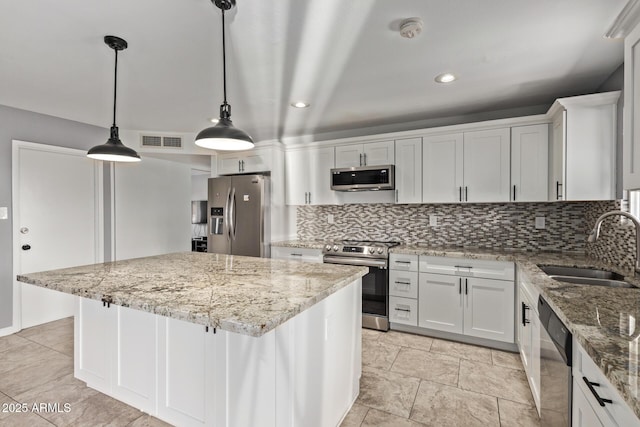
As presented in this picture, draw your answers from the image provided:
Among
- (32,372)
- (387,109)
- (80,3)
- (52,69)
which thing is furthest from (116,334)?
(387,109)

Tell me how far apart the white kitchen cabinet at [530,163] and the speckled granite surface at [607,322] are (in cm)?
99

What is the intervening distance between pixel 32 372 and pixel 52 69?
2.46 meters

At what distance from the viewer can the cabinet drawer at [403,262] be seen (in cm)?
333

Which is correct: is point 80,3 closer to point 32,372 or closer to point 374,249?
point 32,372

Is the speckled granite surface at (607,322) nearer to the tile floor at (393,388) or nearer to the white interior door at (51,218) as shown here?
the tile floor at (393,388)

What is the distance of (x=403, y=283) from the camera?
3.39 meters

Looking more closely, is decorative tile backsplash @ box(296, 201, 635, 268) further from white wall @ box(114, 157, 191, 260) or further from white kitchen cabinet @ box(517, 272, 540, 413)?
white wall @ box(114, 157, 191, 260)

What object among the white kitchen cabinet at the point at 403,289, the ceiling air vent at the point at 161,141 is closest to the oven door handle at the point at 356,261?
the white kitchen cabinet at the point at 403,289

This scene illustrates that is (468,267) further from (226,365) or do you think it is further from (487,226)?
(226,365)

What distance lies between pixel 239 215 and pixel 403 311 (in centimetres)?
241

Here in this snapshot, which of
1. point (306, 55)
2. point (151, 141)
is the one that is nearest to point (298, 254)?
point (306, 55)

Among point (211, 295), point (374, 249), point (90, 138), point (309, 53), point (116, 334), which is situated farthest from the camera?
point (90, 138)

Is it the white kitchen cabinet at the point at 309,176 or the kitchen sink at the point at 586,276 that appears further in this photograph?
the white kitchen cabinet at the point at 309,176

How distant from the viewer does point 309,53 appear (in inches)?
86.4
